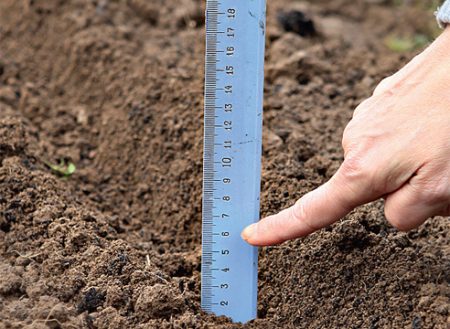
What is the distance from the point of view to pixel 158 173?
154 inches

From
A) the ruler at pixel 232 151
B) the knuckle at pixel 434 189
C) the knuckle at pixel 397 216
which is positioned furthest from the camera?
the ruler at pixel 232 151

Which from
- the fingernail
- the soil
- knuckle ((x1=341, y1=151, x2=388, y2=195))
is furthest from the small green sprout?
knuckle ((x1=341, y1=151, x2=388, y2=195))

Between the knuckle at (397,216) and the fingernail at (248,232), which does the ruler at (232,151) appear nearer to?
the fingernail at (248,232)

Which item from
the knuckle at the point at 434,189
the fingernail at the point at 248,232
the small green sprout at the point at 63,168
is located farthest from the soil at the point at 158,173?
the knuckle at the point at 434,189

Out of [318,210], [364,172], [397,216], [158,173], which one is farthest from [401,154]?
[158,173]

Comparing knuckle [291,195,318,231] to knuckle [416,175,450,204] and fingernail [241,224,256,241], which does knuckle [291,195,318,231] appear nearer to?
fingernail [241,224,256,241]

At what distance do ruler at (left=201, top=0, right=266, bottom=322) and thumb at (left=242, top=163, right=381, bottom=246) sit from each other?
108 millimetres

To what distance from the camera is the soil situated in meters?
2.77

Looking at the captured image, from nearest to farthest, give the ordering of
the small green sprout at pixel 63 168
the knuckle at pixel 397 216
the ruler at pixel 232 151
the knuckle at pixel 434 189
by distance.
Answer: the knuckle at pixel 434 189 → the knuckle at pixel 397 216 → the ruler at pixel 232 151 → the small green sprout at pixel 63 168

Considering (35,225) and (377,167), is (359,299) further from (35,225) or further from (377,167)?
(35,225)

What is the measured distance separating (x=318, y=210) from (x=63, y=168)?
183 cm

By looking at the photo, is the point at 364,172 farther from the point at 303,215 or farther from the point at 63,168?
the point at 63,168

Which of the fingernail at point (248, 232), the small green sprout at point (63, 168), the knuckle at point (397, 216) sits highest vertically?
the small green sprout at point (63, 168)

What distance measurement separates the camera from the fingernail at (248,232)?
2.72m
